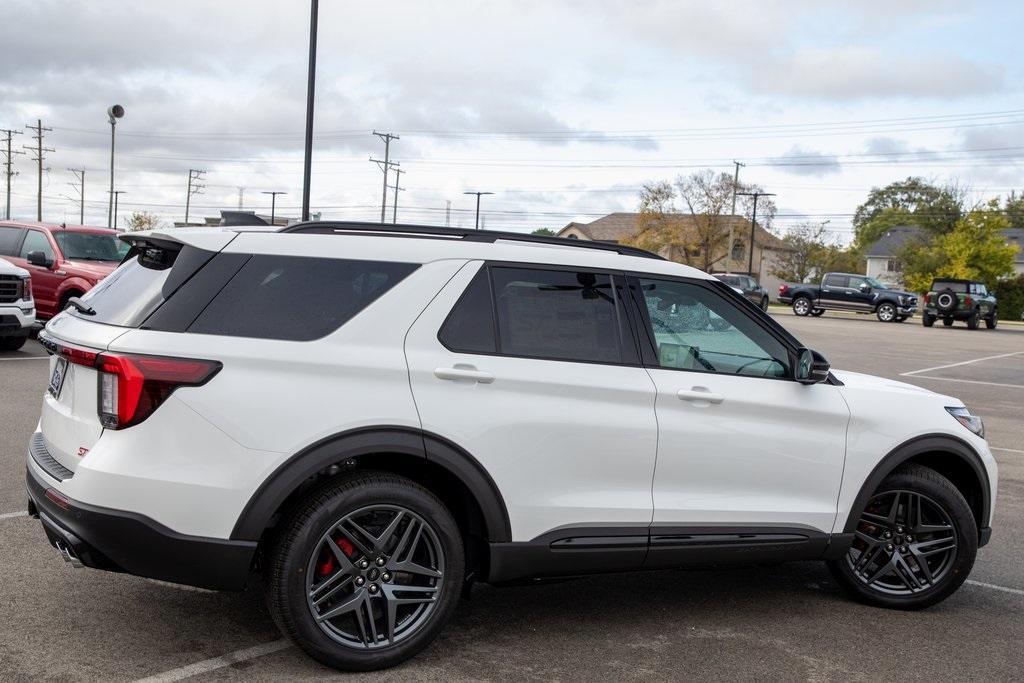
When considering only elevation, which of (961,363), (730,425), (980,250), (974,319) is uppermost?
(980,250)

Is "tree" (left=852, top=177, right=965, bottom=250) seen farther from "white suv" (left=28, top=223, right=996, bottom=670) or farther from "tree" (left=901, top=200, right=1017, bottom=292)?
"white suv" (left=28, top=223, right=996, bottom=670)

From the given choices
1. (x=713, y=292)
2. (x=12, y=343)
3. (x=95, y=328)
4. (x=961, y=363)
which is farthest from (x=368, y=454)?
(x=961, y=363)

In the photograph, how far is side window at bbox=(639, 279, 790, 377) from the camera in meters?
4.40

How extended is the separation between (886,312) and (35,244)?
36674 mm

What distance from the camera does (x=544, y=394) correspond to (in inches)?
158

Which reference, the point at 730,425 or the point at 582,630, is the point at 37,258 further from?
the point at 730,425

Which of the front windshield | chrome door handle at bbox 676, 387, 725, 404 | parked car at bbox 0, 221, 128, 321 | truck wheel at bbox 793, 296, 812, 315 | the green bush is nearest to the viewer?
chrome door handle at bbox 676, 387, 725, 404

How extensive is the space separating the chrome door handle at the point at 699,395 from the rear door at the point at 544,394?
0.51 feet

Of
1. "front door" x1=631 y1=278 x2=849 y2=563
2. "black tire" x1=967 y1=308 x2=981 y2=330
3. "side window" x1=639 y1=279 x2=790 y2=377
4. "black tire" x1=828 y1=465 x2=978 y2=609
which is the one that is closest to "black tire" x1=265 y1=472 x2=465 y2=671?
"front door" x1=631 y1=278 x2=849 y2=563

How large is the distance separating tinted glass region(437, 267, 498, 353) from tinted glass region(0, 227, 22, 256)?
14.2m

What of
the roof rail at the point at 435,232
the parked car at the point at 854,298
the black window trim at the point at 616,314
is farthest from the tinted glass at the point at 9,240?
the parked car at the point at 854,298

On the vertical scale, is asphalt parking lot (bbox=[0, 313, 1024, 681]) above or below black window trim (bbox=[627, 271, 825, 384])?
below

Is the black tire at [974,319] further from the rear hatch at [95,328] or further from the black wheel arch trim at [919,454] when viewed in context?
the rear hatch at [95,328]

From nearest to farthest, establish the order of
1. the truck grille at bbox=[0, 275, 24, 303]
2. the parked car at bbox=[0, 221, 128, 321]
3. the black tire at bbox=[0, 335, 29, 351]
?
the truck grille at bbox=[0, 275, 24, 303], the black tire at bbox=[0, 335, 29, 351], the parked car at bbox=[0, 221, 128, 321]
